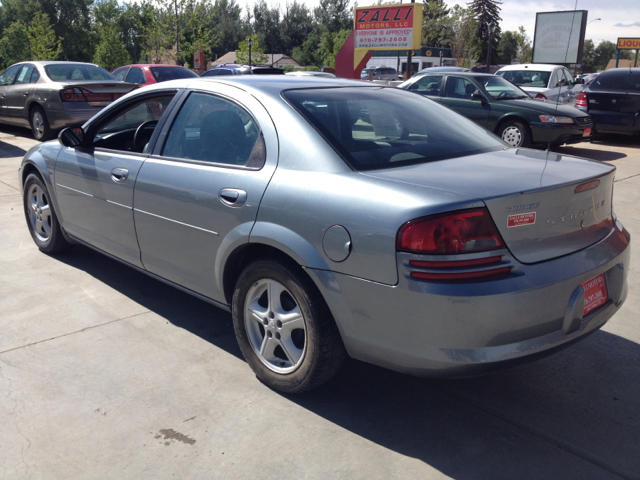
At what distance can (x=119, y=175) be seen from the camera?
381cm

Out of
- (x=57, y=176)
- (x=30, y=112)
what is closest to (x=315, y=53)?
(x=30, y=112)

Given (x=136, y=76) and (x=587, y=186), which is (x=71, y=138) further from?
(x=136, y=76)

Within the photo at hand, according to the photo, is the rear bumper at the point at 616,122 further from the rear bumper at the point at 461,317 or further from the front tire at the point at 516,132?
the rear bumper at the point at 461,317

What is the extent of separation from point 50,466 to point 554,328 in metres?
2.23

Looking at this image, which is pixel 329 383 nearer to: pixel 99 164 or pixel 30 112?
pixel 99 164

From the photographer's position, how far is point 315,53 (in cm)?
8031

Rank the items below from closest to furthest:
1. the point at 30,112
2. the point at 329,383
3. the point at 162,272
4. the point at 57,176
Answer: the point at 329,383 < the point at 162,272 < the point at 57,176 < the point at 30,112

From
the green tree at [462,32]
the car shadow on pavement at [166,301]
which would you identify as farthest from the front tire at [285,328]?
the green tree at [462,32]

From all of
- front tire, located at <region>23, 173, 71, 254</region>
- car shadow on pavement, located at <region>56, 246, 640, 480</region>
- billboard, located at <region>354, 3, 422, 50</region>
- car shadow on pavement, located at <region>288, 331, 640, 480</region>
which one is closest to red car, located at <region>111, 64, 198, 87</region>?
front tire, located at <region>23, 173, 71, 254</region>

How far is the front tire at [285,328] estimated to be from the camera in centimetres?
270

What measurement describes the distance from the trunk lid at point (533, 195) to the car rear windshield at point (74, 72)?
10.5 m

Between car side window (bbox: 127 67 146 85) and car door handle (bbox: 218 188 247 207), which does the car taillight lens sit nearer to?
car side window (bbox: 127 67 146 85)

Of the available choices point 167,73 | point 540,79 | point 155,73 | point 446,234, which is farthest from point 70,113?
point 540,79

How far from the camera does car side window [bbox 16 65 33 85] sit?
11797 mm
